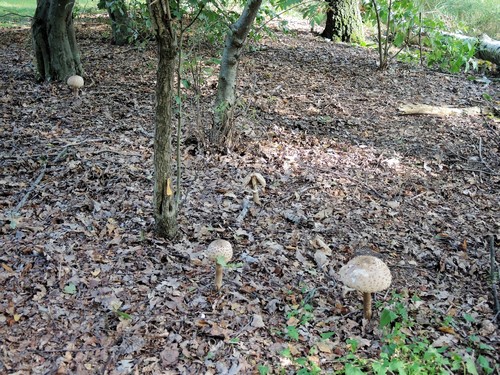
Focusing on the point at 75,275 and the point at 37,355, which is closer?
the point at 37,355

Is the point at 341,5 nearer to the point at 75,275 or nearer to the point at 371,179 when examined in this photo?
the point at 371,179

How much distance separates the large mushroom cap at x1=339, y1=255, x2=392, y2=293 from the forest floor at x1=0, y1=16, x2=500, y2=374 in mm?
372

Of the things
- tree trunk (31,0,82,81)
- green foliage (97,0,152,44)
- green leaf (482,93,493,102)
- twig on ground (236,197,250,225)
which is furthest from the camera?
green leaf (482,93,493,102)

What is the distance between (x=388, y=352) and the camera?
9.91ft

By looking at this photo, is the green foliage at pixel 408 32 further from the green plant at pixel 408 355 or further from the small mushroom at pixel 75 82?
the green plant at pixel 408 355

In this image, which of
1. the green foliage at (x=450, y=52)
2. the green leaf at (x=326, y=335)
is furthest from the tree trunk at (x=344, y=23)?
the green leaf at (x=326, y=335)

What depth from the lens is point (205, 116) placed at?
6.49 meters

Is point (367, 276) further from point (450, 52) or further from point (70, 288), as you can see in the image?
point (450, 52)

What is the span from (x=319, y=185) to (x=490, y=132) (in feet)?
10.5

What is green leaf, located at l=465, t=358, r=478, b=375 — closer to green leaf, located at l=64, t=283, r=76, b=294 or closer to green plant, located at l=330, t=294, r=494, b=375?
green plant, located at l=330, t=294, r=494, b=375


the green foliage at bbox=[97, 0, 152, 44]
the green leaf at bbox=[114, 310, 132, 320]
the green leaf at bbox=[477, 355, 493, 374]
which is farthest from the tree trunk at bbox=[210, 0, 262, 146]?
the green leaf at bbox=[477, 355, 493, 374]

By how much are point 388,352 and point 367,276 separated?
0.51m

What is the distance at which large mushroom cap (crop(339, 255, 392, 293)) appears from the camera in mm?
3070

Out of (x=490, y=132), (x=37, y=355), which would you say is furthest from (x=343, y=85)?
(x=37, y=355)
